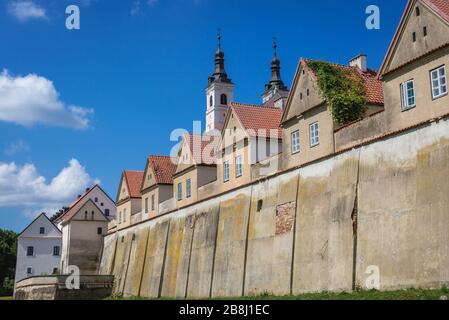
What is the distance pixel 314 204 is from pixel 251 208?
625 centimetres

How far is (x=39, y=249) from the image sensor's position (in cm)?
7700

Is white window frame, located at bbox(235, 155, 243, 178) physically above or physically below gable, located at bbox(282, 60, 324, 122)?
below

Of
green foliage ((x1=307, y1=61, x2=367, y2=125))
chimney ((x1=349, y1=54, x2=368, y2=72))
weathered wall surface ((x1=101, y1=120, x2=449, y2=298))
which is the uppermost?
chimney ((x1=349, y1=54, x2=368, y2=72))

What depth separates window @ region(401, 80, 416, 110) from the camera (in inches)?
893

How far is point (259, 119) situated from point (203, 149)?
7.72 meters

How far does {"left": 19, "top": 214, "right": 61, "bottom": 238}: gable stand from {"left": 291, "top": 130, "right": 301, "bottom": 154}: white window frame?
2180 inches

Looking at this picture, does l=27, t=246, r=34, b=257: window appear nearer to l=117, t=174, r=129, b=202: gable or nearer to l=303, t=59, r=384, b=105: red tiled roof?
l=117, t=174, r=129, b=202: gable

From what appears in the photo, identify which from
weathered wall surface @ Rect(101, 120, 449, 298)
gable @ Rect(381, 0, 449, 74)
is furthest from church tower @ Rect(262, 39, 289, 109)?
gable @ Rect(381, 0, 449, 74)

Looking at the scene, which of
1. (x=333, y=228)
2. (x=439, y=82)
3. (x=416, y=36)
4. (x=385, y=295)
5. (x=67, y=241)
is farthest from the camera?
(x=67, y=241)

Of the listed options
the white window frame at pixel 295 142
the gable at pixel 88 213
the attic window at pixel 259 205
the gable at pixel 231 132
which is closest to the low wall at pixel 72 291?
the gable at pixel 88 213

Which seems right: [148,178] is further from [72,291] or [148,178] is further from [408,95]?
[408,95]

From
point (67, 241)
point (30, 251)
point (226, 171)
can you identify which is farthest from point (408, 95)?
point (30, 251)

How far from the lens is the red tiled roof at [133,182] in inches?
2309
